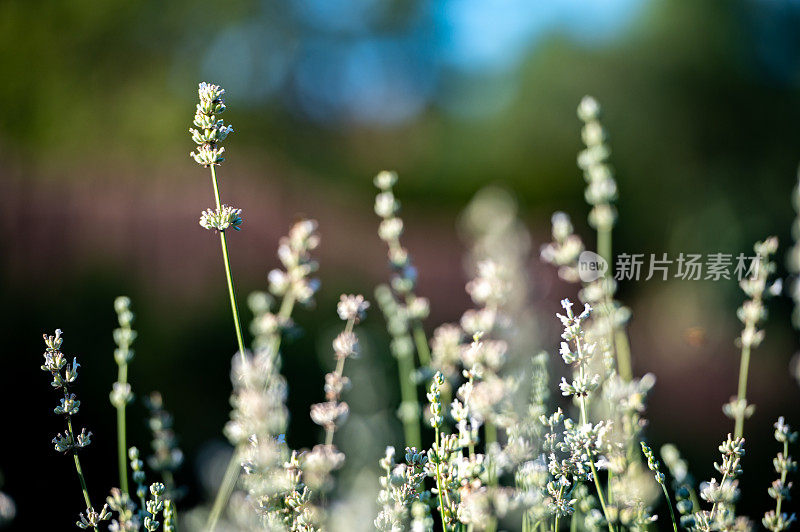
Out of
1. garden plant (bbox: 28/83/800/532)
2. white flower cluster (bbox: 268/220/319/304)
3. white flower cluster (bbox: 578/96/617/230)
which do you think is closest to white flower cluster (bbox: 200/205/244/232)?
garden plant (bbox: 28/83/800/532)

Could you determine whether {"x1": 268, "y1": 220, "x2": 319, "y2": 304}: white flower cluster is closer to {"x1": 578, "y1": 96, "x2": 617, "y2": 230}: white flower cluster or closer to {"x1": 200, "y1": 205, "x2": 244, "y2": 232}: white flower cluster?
{"x1": 200, "y1": 205, "x2": 244, "y2": 232}: white flower cluster

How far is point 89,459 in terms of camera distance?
2.97 m

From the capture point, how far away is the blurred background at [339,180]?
3980mm

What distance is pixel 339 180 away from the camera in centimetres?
1769

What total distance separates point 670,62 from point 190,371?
1422 cm

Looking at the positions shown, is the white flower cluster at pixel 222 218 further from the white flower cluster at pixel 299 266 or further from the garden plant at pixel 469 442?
the white flower cluster at pixel 299 266

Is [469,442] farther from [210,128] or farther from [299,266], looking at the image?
[210,128]

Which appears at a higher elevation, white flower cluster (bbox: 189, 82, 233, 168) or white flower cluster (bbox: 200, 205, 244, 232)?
white flower cluster (bbox: 189, 82, 233, 168)

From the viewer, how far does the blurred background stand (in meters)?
3.98

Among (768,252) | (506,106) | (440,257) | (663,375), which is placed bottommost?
(768,252)

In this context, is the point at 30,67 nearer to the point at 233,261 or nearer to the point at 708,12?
the point at 233,261

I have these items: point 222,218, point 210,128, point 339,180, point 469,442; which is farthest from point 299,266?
point 339,180

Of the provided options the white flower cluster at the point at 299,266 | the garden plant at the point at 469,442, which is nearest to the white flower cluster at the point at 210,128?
the garden plant at the point at 469,442

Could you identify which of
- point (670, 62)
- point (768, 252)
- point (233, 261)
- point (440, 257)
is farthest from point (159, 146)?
point (768, 252)
